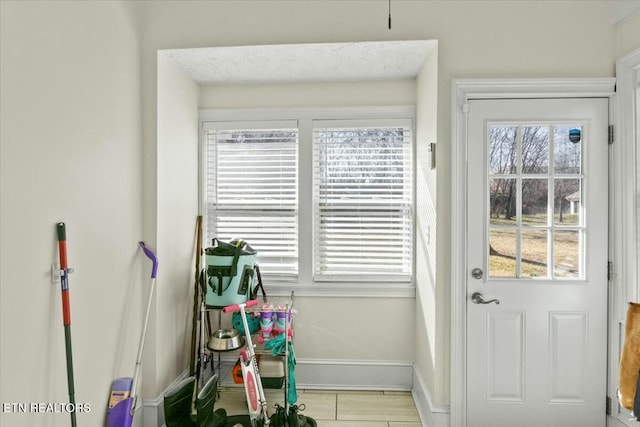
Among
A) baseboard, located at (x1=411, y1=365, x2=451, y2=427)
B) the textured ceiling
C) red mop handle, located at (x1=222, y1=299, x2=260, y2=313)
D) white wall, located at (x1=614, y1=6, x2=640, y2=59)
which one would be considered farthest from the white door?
red mop handle, located at (x1=222, y1=299, x2=260, y2=313)

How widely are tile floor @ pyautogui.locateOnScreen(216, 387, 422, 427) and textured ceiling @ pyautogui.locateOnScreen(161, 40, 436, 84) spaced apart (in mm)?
2411

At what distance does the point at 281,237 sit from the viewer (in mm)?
3098

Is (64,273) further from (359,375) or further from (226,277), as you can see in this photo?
(359,375)

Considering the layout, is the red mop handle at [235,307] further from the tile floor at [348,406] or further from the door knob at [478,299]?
the door knob at [478,299]

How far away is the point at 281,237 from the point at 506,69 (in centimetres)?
197

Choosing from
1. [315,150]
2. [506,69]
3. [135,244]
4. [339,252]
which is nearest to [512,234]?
[506,69]

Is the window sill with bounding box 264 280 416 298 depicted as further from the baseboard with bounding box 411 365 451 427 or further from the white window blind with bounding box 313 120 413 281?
the baseboard with bounding box 411 365 451 427

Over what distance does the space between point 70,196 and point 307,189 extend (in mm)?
1667

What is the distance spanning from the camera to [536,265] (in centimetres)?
229

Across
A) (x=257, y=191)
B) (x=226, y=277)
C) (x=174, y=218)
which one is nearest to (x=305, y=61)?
(x=257, y=191)

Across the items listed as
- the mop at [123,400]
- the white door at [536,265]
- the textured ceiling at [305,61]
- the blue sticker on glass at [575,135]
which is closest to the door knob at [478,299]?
the white door at [536,265]

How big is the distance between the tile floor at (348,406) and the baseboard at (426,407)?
2.1 inches

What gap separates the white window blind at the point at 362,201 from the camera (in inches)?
118

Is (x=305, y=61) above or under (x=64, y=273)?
above
